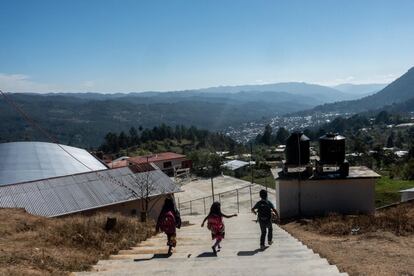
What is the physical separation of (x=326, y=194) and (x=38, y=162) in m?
23.3

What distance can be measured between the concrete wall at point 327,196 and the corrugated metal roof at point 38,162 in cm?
1924

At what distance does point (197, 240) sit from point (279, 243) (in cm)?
240

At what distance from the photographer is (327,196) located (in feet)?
55.6

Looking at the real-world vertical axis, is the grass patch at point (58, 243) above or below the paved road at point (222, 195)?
above

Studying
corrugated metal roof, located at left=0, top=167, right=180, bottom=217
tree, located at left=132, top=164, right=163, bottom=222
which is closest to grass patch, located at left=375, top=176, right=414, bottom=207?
corrugated metal roof, located at left=0, top=167, right=180, bottom=217

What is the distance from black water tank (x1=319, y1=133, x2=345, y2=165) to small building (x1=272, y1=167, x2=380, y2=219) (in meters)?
0.98

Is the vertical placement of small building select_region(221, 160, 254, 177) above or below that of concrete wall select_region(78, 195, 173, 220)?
below

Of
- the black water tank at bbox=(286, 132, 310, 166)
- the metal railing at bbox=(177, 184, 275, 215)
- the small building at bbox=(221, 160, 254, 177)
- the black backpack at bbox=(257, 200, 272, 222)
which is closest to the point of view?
the black backpack at bbox=(257, 200, 272, 222)

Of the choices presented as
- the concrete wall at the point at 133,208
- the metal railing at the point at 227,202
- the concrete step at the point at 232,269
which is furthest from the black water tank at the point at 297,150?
the metal railing at the point at 227,202

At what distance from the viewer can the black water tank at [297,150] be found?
18.8 m

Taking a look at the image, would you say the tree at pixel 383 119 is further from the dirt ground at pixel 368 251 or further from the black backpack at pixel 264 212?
the black backpack at pixel 264 212

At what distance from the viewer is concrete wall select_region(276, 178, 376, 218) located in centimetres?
1677

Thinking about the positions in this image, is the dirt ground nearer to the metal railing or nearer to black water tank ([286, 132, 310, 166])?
black water tank ([286, 132, 310, 166])

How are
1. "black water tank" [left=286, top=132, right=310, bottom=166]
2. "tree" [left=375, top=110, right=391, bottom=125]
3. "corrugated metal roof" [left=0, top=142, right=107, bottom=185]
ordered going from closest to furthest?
"black water tank" [left=286, top=132, right=310, bottom=166] → "corrugated metal roof" [left=0, top=142, right=107, bottom=185] → "tree" [left=375, top=110, right=391, bottom=125]
